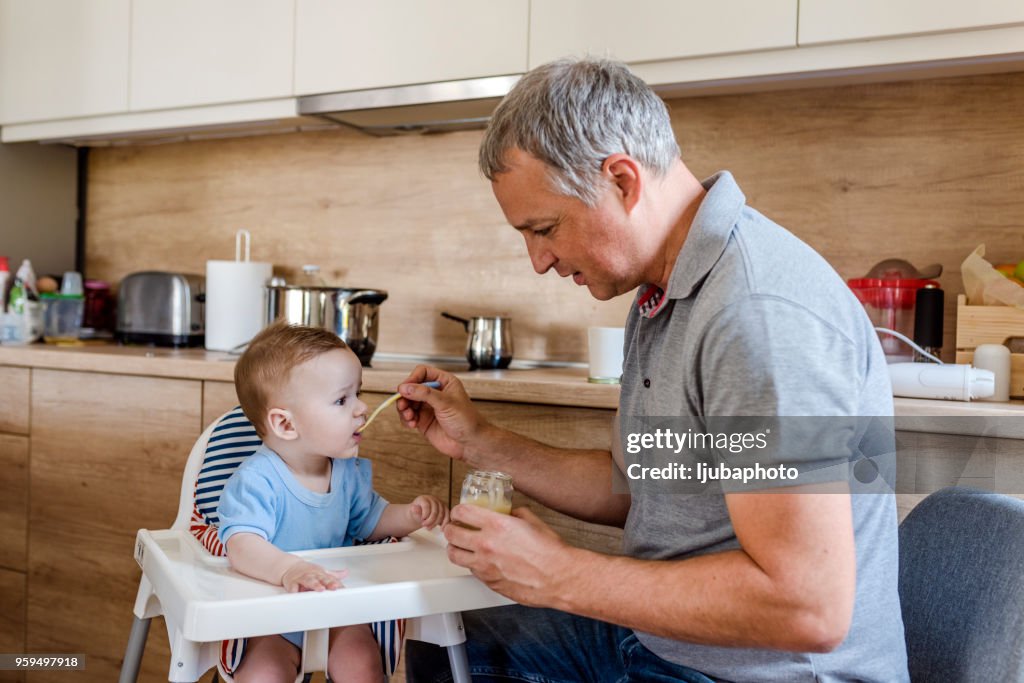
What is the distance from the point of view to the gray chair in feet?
3.25

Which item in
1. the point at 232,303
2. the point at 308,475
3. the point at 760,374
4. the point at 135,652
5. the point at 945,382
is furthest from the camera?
the point at 232,303

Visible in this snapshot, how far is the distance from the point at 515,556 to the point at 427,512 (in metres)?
0.33

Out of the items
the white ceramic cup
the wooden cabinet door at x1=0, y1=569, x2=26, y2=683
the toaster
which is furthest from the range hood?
the wooden cabinet door at x1=0, y1=569, x2=26, y2=683

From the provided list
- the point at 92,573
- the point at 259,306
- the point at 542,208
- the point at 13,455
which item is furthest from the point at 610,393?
the point at 13,455

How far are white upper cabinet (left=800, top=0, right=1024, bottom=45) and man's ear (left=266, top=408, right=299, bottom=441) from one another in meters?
1.19

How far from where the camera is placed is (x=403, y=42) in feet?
7.26

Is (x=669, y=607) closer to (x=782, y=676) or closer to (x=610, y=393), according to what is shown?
(x=782, y=676)

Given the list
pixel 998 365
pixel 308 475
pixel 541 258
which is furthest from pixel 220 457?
pixel 998 365

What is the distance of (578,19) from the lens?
6.60ft

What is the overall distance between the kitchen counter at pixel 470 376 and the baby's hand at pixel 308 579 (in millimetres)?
765

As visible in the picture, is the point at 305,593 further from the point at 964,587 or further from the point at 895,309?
the point at 895,309

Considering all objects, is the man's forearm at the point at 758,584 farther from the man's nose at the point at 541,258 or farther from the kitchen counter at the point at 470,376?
the kitchen counter at the point at 470,376

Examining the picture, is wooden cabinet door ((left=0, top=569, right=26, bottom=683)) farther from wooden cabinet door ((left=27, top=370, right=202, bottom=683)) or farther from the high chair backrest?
the high chair backrest

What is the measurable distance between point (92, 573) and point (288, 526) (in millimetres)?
1283
